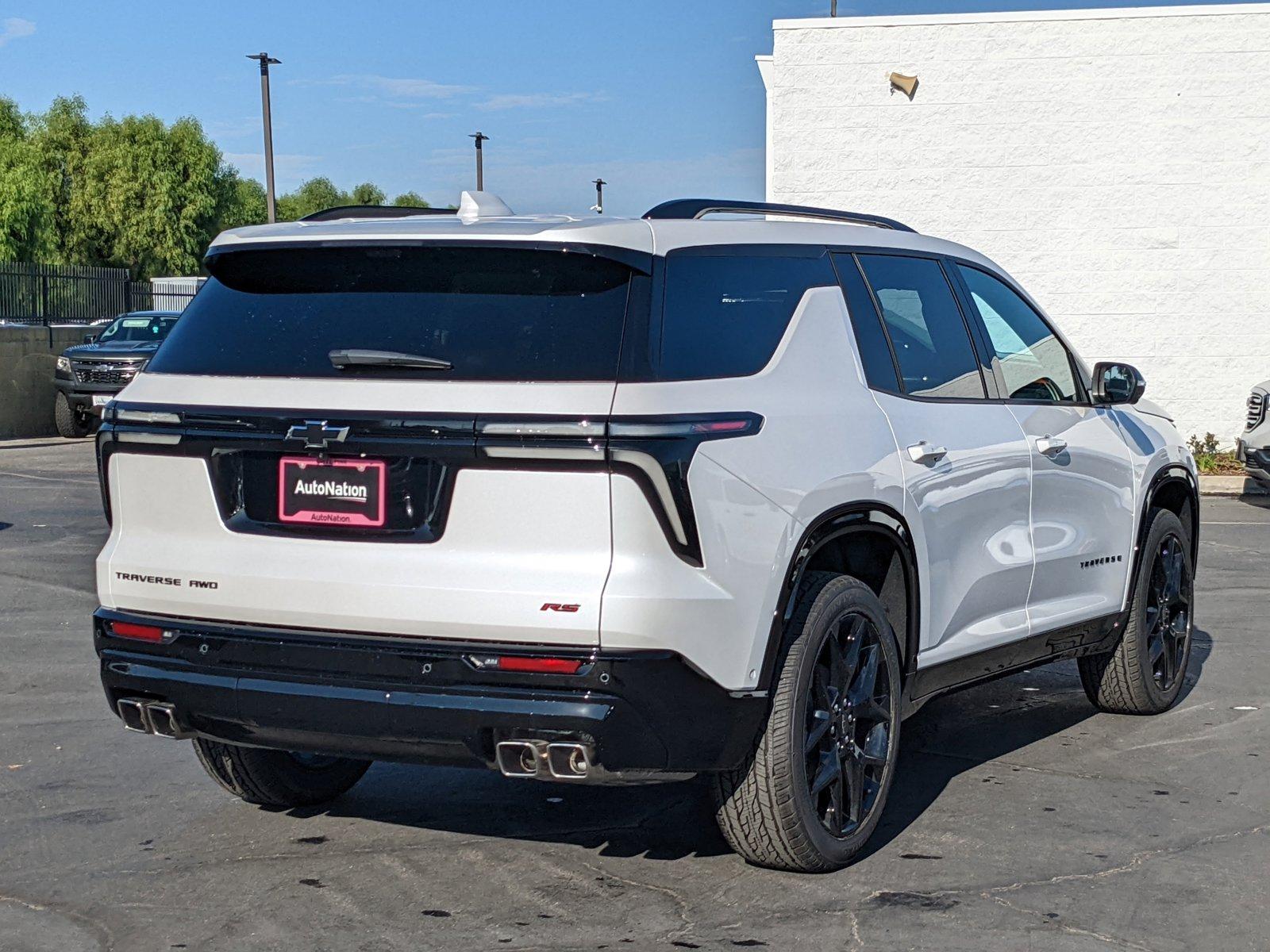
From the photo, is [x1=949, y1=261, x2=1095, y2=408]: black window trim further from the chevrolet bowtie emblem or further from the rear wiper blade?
the chevrolet bowtie emblem

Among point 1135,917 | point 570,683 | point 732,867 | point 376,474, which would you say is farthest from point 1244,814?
point 376,474

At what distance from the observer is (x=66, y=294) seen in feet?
91.2

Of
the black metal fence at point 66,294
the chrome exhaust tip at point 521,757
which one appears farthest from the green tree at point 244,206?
the chrome exhaust tip at point 521,757

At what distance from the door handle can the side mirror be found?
4.90 feet

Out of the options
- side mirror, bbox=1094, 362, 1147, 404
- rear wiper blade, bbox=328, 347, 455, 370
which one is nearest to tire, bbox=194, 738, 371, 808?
rear wiper blade, bbox=328, 347, 455, 370

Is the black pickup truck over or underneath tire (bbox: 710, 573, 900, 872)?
underneath

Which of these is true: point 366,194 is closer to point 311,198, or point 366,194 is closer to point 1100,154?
point 311,198

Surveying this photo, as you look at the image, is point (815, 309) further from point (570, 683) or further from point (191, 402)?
point (191, 402)

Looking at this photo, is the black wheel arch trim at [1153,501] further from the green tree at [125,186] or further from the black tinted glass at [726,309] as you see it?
the green tree at [125,186]

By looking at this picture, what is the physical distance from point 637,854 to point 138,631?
163 centimetres

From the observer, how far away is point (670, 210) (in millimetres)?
4898

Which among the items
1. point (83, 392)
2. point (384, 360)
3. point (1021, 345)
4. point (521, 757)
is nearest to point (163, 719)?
point (521, 757)

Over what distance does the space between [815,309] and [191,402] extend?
183cm

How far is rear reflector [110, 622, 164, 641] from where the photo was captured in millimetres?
4531
